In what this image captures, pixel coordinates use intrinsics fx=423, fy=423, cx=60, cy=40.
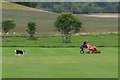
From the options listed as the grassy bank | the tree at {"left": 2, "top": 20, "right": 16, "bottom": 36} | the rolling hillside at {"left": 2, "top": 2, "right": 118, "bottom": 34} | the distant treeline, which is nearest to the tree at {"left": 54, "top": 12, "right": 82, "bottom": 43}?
the grassy bank

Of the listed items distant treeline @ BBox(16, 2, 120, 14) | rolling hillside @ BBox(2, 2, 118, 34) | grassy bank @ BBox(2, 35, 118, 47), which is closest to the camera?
grassy bank @ BBox(2, 35, 118, 47)

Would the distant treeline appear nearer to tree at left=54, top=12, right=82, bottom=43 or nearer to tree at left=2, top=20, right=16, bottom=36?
tree at left=2, top=20, right=16, bottom=36

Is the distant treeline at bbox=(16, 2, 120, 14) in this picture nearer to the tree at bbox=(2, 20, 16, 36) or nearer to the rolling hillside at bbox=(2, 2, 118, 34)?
the rolling hillside at bbox=(2, 2, 118, 34)

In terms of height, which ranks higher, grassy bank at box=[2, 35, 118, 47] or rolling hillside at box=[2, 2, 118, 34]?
rolling hillside at box=[2, 2, 118, 34]

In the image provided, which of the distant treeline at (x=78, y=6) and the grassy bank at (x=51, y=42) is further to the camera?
the distant treeline at (x=78, y=6)

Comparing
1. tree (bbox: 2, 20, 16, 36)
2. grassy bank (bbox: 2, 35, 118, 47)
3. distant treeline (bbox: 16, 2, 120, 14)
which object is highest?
distant treeline (bbox: 16, 2, 120, 14)

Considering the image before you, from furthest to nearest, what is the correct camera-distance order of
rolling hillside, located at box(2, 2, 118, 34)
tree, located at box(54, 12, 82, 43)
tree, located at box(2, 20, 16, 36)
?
rolling hillside, located at box(2, 2, 118, 34) → tree, located at box(2, 20, 16, 36) → tree, located at box(54, 12, 82, 43)

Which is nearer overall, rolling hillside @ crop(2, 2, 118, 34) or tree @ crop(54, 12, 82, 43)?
tree @ crop(54, 12, 82, 43)

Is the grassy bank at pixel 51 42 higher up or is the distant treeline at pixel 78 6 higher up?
the distant treeline at pixel 78 6

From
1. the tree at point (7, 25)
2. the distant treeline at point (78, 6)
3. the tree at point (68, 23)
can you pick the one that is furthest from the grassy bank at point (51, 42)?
the distant treeline at point (78, 6)

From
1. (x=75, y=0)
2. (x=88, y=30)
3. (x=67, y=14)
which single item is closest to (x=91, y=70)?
(x=67, y=14)

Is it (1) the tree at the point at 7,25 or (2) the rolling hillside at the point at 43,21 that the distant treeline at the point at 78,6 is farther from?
(1) the tree at the point at 7,25

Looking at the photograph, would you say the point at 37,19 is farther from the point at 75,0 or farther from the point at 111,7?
the point at 75,0

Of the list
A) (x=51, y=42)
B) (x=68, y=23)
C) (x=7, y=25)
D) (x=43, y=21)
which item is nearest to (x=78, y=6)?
(x=43, y=21)
